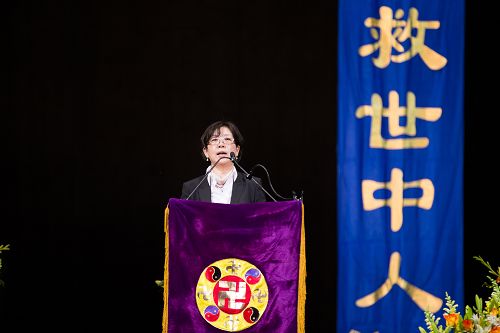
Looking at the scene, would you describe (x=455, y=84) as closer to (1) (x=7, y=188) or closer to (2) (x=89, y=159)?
(2) (x=89, y=159)

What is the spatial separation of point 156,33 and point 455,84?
181 cm

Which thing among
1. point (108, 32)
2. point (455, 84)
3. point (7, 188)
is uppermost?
point (108, 32)

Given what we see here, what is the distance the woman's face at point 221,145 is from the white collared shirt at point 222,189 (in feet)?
0.24

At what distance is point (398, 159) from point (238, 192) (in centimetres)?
123

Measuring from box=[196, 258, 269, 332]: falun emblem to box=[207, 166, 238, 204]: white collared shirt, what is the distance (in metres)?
0.60

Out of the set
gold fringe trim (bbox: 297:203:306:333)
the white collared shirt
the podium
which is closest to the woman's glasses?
the white collared shirt

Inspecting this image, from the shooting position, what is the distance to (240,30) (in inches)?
147

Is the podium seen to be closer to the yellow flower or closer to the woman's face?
the woman's face

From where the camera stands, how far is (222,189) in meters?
2.90

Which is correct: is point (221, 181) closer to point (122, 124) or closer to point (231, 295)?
point (231, 295)

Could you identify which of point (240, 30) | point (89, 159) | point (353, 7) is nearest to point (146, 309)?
point (89, 159)

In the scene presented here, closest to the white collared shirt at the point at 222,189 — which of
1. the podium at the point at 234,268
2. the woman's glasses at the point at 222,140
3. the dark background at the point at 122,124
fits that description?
the woman's glasses at the point at 222,140

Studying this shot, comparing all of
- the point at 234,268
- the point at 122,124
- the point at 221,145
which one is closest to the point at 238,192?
the point at 221,145

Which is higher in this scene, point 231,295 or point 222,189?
point 222,189
